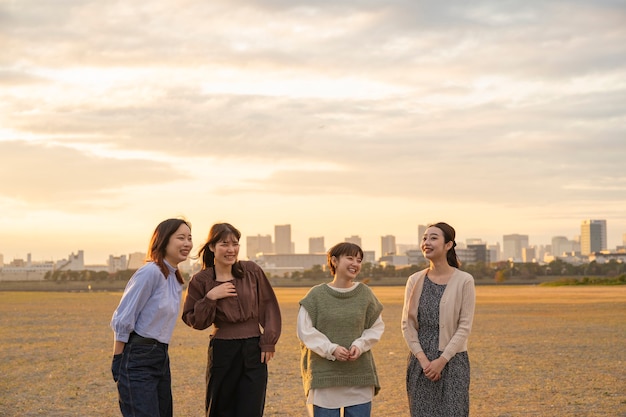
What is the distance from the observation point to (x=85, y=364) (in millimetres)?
14320

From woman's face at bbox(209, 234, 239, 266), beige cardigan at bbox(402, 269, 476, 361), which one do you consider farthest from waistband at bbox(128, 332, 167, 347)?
beige cardigan at bbox(402, 269, 476, 361)

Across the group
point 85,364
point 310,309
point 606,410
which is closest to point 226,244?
point 310,309

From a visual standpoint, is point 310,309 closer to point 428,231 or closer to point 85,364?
point 428,231

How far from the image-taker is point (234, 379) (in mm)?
5750

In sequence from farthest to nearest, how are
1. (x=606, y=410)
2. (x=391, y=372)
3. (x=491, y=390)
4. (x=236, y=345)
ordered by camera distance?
(x=391, y=372) → (x=491, y=390) → (x=606, y=410) → (x=236, y=345)

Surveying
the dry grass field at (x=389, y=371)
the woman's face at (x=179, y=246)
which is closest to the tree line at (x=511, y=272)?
the dry grass field at (x=389, y=371)

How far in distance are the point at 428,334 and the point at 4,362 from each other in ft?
36.5

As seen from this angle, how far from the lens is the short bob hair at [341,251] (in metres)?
5.95

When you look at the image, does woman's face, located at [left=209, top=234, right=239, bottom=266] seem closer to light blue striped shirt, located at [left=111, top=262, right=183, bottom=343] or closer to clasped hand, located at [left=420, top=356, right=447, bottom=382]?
light blue striped shirt, located at [left=111, top=262, right=183, bottom=343]

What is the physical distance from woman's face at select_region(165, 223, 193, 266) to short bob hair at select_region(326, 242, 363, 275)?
→ 104 centimetres

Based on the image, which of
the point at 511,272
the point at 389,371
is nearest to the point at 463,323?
the point at 389,371

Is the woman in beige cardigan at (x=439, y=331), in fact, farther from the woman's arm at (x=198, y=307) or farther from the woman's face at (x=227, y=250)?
the woman's arm at (x=198, y=307)

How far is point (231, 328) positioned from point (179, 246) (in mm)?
726

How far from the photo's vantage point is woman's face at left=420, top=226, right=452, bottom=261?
595cm
